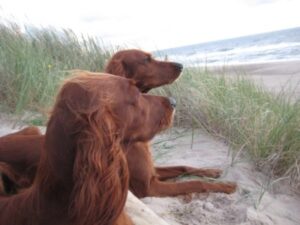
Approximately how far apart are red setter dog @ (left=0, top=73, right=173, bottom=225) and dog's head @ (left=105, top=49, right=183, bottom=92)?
72.4 inches

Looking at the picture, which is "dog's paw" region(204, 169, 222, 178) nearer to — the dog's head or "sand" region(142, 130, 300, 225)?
"sand" region(142, 130, 300, 225)

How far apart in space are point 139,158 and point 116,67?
2.73ft

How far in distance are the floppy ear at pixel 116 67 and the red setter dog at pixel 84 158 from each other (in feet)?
5.75

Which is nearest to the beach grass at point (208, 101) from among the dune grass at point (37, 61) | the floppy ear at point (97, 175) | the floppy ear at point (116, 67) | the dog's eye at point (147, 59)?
the dune grass at point (37, 61)

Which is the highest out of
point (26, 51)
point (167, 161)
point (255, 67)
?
point (26, 51)

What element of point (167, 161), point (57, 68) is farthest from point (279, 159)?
point (57, 68)

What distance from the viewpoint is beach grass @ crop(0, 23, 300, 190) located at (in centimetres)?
470

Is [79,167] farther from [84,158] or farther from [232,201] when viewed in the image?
[232,201]

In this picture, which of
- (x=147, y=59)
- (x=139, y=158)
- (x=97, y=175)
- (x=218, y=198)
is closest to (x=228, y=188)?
(x=218, y=198)

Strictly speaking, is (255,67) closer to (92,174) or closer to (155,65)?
(155,65)

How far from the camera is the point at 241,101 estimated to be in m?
5.61

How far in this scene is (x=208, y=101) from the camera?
5.69 m

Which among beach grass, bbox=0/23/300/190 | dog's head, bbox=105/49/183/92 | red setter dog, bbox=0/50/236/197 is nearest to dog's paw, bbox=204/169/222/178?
red setter dog, bbox=0/50/236/197

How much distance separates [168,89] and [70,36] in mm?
2601
